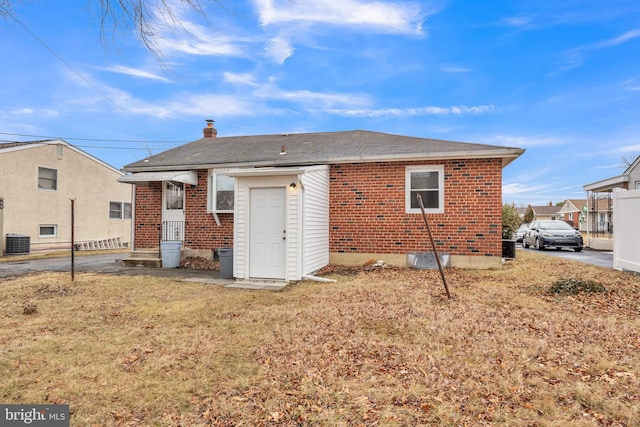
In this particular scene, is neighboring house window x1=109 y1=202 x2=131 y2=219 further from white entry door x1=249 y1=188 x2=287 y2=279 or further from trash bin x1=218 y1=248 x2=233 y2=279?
white entry door x1=249 y1=188 x2=287 y2=279

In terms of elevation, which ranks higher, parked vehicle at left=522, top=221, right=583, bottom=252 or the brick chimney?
the brick chimney

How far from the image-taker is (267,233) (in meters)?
8.66

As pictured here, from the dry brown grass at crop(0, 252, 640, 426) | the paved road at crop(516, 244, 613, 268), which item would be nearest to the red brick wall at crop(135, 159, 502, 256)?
the dry brown grass at crop(0, 252, 640, 426)

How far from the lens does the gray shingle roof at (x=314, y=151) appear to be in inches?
381

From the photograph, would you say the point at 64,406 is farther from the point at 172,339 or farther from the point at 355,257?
the point at 355,257

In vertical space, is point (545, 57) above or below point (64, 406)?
above

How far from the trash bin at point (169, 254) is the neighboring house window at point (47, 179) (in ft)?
40.5

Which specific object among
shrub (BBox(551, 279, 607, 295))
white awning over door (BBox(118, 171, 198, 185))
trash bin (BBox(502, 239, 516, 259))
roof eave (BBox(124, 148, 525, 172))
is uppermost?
roof eave (BBox(124, 148, 525, 172))

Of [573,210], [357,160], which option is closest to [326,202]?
[357,160]

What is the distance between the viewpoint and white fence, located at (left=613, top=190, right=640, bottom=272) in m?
8.84

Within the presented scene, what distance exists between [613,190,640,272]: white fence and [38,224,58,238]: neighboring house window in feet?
80.7

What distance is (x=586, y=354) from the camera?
3.81 m

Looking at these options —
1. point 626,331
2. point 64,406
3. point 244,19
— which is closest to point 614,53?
point 626,331

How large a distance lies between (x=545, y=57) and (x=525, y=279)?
380 inches
